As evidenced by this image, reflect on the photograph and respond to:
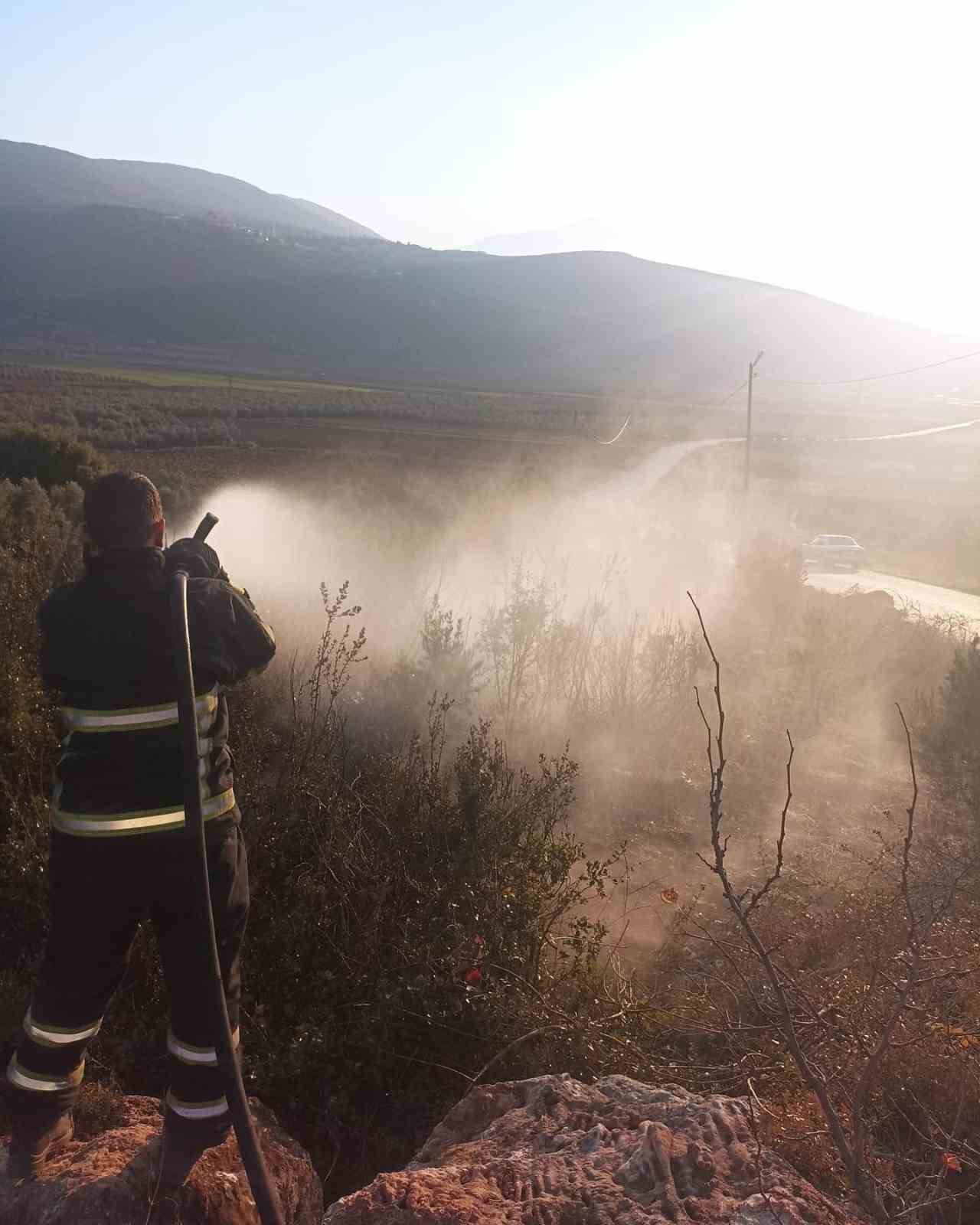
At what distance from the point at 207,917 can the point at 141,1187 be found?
0.78 meters

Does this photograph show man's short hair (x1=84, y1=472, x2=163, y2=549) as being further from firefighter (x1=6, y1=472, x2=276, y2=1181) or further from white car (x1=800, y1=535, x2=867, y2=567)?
white car (x1=800, y1=535, x2=867, y2=567)

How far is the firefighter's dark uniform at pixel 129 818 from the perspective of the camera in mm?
2449

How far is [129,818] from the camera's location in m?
2.44

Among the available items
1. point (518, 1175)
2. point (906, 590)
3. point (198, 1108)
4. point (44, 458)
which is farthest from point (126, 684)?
point (906, 590)

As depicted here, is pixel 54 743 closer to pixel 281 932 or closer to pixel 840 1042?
pixel 281 932

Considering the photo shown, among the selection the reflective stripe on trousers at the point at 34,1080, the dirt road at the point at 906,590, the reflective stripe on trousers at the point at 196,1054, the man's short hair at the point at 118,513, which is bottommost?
the dirt road at the point at 906,590

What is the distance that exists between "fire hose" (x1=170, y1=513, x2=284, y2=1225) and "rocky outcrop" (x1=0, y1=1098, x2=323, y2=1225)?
30cm

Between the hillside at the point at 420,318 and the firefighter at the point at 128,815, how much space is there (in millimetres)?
72801

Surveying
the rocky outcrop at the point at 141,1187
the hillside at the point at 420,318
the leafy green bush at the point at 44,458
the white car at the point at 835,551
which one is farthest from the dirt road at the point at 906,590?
the hillside at the point at 420,318

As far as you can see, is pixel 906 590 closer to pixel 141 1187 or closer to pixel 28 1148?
pixel 141 1187

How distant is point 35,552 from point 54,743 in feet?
6.54

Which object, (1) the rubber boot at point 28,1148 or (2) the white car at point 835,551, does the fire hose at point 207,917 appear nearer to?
(1) the rubber boot at point 28,1148

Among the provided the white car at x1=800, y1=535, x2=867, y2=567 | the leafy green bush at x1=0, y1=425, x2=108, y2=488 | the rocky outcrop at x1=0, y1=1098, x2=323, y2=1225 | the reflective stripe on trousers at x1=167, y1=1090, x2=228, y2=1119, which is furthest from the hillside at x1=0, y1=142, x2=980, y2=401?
the reflective stripe on trousers at x1=167, y1=1090, x2=228, y2=1119

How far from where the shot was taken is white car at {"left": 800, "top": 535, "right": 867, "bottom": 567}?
81.0ft
